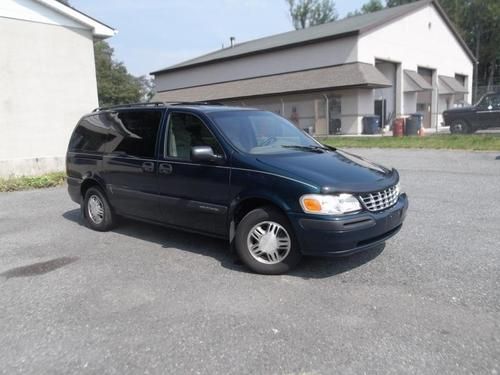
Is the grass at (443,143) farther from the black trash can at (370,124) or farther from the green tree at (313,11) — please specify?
the green tree at (313,11)

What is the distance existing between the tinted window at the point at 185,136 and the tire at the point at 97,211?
1559 mm

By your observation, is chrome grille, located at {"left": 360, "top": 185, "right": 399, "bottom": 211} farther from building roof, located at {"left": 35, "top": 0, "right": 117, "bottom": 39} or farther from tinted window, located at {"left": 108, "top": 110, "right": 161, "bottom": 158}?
building roof, located at {"left": 35, "top": 0, "right": 117, "bottom": 39}

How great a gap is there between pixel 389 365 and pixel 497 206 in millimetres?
5131

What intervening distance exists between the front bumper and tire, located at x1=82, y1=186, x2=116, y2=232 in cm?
313

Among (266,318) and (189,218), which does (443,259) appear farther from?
(189,218)

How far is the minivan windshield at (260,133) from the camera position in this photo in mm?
4781

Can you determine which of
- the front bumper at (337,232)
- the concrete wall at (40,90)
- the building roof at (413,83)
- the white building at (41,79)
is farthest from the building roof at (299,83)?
the front bumper at (337,232)

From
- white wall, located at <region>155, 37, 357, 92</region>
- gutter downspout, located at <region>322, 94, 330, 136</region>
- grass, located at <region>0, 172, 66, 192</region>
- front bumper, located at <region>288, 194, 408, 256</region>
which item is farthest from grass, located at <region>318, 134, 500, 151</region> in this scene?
front bumper, located at <region>288, 194, 408, 256</region>

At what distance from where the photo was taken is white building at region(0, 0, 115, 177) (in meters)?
11.3

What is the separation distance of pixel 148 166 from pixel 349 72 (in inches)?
883

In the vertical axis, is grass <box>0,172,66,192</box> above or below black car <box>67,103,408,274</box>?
below

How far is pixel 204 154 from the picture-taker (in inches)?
176

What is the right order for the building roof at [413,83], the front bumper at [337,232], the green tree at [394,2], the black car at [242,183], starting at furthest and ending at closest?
the green tree at [394,2] < the building roof at [413,83] < the black car at [242,183] < the front bumper at [337,232]

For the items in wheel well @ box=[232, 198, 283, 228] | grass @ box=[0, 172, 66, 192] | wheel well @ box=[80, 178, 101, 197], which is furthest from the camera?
grass @ box=[0, 172, 66, 192]
